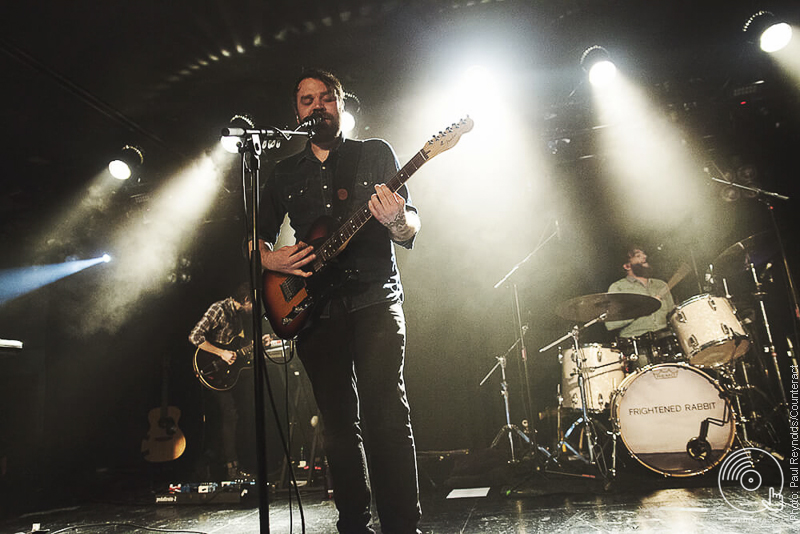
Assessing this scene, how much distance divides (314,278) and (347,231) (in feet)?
0.79

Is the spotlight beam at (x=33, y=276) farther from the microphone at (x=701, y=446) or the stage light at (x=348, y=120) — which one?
the microphone at (x=701, y=446)

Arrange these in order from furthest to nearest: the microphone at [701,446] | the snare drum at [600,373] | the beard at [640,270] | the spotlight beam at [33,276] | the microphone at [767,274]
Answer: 1. the beard at [640,270]
2. the spotlight beam at [33,276]
3. the microphone at [767,274]
4. the snare drum at [600,373]
5. the microphone at [701,446]

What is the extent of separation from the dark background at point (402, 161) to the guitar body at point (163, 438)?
37cm

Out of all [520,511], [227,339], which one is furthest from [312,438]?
[520,511]

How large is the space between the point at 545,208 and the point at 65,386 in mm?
6378

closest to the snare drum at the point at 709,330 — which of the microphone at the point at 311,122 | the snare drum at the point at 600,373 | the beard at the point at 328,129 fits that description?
the snare drum at the point at 600,373

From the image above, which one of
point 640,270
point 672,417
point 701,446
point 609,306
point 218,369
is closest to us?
point 701,446

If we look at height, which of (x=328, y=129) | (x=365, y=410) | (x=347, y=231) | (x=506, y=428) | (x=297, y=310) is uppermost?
(x=328, y=129)

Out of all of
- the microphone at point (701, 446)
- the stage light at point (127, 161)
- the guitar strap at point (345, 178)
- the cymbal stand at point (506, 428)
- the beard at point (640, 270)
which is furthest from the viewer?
the beard at point (640, 270)

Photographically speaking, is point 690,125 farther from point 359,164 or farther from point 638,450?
point 359,164

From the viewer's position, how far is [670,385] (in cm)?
390

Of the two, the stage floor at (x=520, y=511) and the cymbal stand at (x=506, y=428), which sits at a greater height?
the cymbal stand at (x=506, y=428)

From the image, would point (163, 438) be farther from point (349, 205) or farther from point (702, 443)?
point (702, 443)

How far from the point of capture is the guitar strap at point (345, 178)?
223 centimetres
